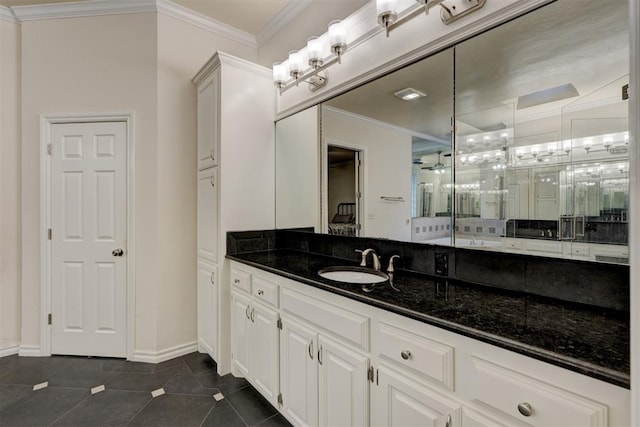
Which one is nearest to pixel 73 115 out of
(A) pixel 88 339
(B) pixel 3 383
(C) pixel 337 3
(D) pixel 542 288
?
(A) pixel 88 339

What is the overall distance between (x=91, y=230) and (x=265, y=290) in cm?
178

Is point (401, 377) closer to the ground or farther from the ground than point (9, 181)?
closer to the ground

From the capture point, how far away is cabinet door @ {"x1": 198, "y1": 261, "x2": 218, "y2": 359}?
238 centimetres

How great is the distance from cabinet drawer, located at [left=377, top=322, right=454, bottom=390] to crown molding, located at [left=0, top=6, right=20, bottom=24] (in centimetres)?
375

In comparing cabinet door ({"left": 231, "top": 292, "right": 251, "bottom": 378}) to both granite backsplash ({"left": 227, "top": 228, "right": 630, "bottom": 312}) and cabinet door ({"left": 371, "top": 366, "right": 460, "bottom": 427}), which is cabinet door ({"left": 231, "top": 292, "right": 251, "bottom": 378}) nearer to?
granite backsplash ({"left": 227, "top": 228, "right": 630, "bottom": 312})

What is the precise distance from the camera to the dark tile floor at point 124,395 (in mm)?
1839

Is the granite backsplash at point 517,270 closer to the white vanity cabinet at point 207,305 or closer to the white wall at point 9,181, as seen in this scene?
the white vanity cabinet at point 207,305

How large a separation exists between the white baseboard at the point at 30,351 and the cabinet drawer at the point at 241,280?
6.26 ft

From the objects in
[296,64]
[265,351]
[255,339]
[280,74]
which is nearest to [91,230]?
[255,339]

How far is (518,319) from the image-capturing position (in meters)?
1.00

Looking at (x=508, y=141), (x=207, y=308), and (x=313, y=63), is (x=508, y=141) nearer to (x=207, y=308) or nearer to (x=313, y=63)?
(x=313, y=63)

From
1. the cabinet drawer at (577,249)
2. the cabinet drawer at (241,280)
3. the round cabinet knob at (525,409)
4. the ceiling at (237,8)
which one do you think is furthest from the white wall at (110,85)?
the cabinet drawer at (577,249)

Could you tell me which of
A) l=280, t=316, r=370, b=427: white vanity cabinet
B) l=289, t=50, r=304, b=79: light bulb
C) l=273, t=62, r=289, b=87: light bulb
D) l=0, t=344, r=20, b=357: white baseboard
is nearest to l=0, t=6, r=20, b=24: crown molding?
l=273, t=62, r=289, b=87: light bulb

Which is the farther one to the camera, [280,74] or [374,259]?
[280,74]
